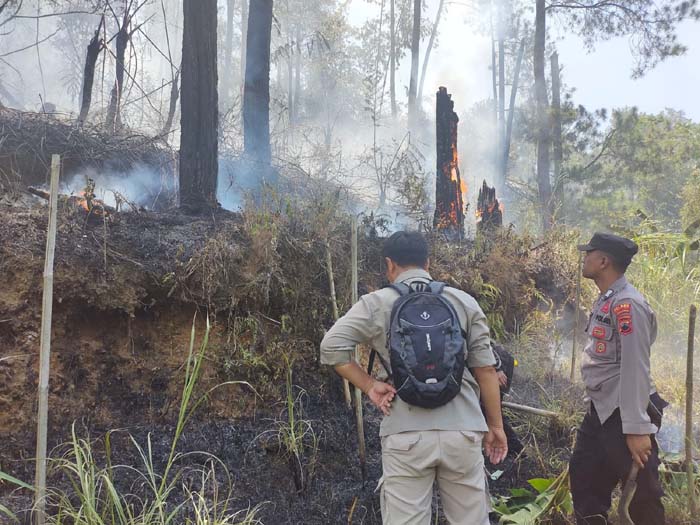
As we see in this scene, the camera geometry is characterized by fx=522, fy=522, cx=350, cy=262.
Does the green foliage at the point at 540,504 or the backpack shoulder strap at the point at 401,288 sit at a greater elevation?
the backpack shoulder strap at the point at 401,288

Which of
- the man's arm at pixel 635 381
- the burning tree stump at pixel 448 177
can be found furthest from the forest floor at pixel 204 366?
the burning tree stump at pixel 448 177

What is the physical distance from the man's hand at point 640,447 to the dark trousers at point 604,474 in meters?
0.16

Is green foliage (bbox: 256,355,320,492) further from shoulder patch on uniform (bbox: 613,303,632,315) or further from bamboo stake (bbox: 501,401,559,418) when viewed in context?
shoulder patch on uniform (bbox: 613,303,632,315)

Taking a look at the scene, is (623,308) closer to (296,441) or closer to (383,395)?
(383,395)

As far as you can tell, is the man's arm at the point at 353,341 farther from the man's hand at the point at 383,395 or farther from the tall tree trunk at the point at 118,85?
the tall tree trunk at the point at 118,85

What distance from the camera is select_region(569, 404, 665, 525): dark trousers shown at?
2.83 meters

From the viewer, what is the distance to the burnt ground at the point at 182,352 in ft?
12.0

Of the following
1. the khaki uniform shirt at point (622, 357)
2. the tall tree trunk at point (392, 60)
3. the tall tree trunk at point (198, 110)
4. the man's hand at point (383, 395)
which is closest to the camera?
the man's hand at point (383, 395)

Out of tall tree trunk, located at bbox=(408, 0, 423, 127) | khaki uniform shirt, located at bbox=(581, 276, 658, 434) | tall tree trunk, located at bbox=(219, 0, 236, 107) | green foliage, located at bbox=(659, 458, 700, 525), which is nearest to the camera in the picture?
khaki uniform shirt, located at bbox=(581, 276, 658, 434)

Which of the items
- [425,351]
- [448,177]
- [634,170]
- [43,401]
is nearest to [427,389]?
[425,351]

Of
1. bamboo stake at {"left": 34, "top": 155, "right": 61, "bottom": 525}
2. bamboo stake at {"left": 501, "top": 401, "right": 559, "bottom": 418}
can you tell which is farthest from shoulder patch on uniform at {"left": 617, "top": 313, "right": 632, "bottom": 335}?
bamboo stake at {"left": 34, "top": 155, "right": 61, "bottom": 525}

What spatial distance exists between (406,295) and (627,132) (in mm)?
15572

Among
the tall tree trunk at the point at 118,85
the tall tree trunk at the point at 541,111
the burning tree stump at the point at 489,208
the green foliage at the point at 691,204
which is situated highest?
the tall tree trunk at the point at 541,111

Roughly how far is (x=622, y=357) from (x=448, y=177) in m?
5.27
